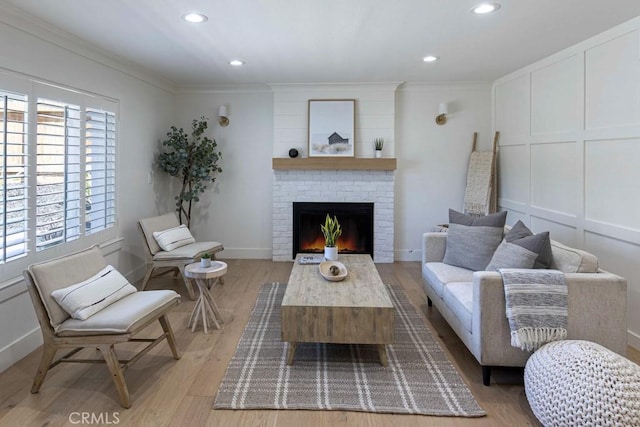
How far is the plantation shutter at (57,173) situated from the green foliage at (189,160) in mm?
1627

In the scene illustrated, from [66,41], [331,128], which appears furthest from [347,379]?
[331,128]

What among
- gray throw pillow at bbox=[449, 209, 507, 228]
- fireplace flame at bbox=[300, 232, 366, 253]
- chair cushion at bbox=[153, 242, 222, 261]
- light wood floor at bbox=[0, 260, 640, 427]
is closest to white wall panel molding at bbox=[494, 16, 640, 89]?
gray throw pillow at bbox=[449, 209, 507, 228]

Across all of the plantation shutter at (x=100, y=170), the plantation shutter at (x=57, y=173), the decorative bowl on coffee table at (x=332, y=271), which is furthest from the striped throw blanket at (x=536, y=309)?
the plantation shutter at (x=100, y=170)

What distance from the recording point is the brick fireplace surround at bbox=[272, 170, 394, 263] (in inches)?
223

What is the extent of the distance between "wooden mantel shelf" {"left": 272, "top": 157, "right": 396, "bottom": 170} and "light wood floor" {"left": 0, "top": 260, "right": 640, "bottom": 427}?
2671mm

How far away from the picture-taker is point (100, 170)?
3.91 meters

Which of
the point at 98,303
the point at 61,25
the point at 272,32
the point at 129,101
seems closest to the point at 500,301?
the point at 98,303

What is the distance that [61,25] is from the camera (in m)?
3.16

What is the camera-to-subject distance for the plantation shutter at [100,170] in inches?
147

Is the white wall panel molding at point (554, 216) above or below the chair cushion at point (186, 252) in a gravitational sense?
above

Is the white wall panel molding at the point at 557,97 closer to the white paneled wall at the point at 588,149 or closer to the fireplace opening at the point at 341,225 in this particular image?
the white paneled wall at the point at 588,149

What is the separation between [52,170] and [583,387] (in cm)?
385

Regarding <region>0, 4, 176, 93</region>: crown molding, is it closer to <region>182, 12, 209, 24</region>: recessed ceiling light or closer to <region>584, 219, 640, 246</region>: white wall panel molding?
<region>182, 12, 209, 24</region>: recessed ceiling light

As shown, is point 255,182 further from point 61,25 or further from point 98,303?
point 98,303
